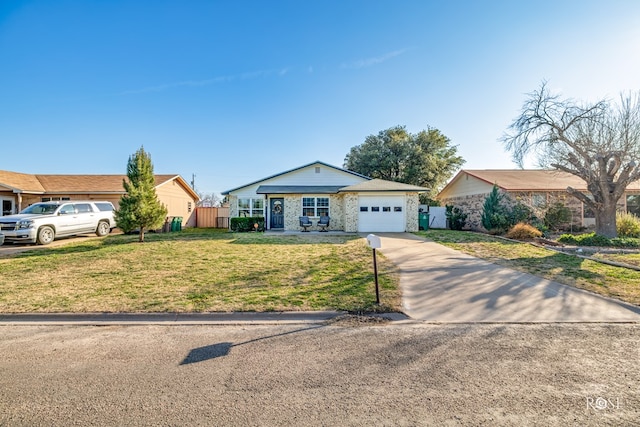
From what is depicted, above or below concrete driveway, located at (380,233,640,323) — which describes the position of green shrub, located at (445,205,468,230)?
above

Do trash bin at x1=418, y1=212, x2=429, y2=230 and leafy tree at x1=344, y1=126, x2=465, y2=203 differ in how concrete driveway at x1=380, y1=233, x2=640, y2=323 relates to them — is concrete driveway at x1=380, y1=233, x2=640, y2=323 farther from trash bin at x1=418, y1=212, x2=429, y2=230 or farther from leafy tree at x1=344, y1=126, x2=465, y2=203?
leafy tree at x1=344, y1=126, x2=465, y2=203

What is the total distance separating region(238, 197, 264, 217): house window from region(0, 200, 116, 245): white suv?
26.2 ft

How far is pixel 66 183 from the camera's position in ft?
73.2

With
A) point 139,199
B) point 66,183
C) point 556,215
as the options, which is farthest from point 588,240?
point 66,183

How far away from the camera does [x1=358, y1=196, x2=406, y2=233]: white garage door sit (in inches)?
721

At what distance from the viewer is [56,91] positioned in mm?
15570

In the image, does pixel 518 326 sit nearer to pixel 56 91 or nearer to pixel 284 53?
pixel 284 53

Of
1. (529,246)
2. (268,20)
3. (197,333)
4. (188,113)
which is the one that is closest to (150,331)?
(197,333)

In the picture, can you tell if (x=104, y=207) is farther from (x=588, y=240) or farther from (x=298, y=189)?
(x=588, y=240)

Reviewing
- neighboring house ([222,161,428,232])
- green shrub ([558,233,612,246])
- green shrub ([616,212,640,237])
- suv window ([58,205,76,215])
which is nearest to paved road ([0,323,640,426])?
green shrub ([558,233,612,246])

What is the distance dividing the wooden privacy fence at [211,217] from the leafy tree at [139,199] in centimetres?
1307

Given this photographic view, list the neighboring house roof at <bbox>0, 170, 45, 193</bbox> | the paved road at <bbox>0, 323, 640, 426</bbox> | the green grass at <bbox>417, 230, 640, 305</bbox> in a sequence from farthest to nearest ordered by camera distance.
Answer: the neighboring house roof at <bbox>0, 170, 45, 193</bbox> < the green grass at <bbox>417, 230, 640, 305</bbox> < the paved road at <bbox>0, 323, 640, 426</bbox>

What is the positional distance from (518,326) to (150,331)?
224 inches

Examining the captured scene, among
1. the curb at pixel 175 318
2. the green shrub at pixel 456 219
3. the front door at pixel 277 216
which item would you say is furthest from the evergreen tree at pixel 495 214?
the curb at pixel 175 318
